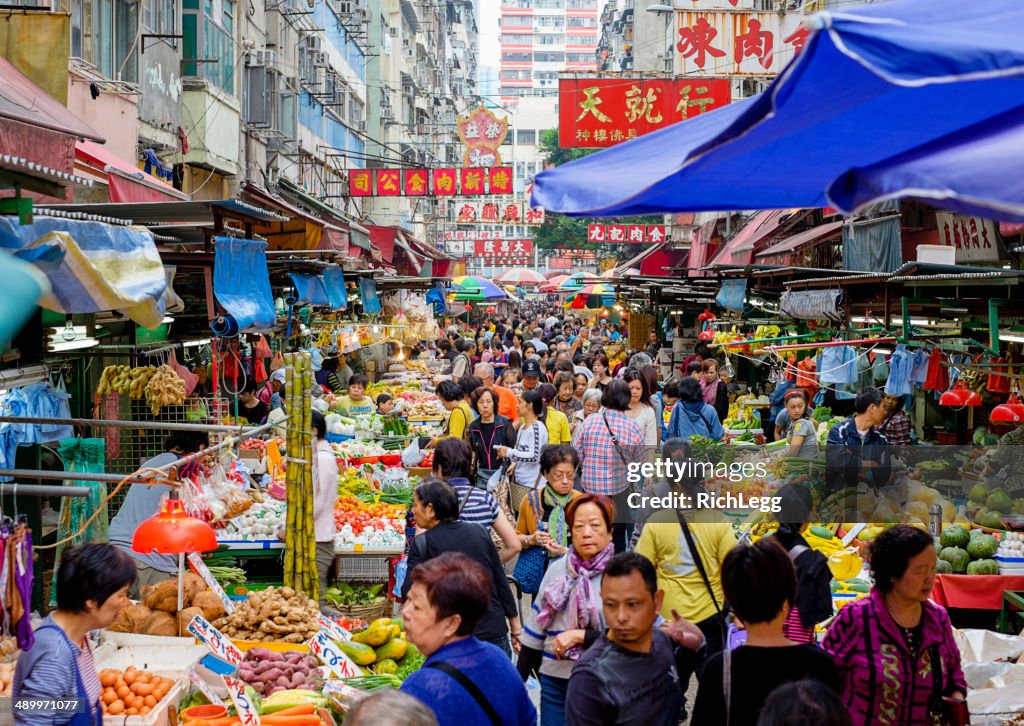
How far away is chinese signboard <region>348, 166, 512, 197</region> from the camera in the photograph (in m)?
24.4

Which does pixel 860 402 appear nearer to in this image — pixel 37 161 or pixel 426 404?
pixel 37 161

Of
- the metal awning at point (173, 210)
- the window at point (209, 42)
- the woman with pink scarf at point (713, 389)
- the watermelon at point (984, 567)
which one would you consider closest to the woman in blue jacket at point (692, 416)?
the woman with pink scarf at point (713, 389)

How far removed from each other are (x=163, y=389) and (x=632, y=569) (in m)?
5.87

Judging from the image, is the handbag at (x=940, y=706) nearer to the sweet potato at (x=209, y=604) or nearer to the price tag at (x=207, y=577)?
the price tag at (x=207, y=577)

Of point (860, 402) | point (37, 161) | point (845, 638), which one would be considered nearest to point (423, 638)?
point (845, 638)


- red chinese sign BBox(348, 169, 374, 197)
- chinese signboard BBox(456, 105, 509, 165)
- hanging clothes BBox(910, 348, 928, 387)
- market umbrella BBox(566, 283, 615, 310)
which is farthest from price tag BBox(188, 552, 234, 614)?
market umbrella BBox(566, 283, 615, 310)

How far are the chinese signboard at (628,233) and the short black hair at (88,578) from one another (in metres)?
30.2

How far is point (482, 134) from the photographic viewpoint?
2948 cm

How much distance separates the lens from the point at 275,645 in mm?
6637

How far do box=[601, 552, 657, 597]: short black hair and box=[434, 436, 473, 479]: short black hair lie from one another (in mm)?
2495

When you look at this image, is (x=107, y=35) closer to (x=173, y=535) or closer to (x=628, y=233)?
(x=173, y=535)

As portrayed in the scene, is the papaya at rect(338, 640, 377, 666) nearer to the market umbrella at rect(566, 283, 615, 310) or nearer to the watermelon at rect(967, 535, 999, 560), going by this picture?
the watermelon at rect(967, 535, 999, 560)

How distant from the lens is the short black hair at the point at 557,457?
729cm

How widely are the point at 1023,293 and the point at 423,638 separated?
18.0ft
